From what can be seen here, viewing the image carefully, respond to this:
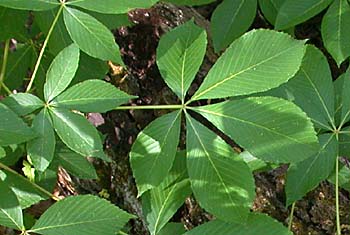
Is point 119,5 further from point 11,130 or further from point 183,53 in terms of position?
point 11,130

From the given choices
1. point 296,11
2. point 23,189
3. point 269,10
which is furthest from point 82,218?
point 269,10

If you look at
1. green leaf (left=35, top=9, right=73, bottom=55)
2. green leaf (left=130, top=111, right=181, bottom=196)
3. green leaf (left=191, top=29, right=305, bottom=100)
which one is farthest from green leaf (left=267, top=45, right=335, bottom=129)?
green leaf (left=35, top=9, right=73, bottom=55)

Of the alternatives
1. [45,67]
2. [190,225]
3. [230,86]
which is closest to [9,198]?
[230,86]

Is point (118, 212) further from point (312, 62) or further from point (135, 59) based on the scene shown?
point (135, 59)

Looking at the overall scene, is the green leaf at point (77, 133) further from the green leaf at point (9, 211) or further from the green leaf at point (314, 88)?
the green leaf at point (314, 88)

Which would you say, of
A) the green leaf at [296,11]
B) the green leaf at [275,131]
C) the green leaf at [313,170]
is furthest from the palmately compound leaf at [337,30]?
the green leaf at [275,131]

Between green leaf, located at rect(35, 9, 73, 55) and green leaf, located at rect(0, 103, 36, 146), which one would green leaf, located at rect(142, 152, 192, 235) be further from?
green leaf, located at rect(35, 9, 73, 55)
